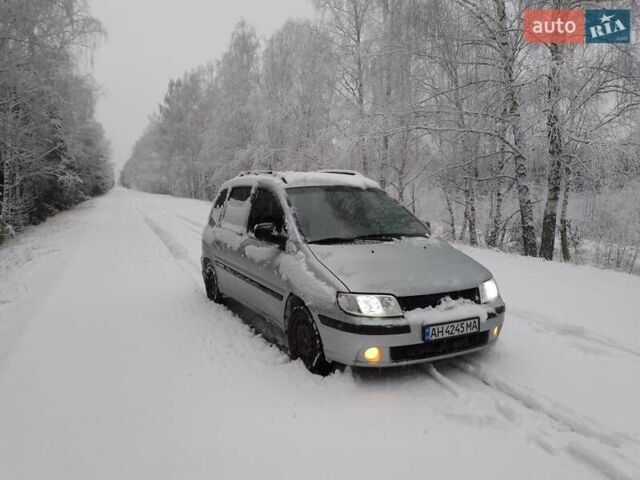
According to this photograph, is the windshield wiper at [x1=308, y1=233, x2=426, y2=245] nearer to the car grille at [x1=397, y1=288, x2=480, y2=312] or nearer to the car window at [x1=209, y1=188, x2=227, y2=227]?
the car grille at [x1=397, y1=288, x2=480, y2=312]

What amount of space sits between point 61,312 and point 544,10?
10228 mm

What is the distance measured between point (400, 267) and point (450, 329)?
0.64 m

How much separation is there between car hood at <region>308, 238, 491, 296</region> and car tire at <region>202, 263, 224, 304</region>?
2664mm

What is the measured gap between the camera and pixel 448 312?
11.4ft

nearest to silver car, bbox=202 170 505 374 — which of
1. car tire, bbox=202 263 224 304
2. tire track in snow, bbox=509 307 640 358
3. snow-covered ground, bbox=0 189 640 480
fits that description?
snow-covered ground, bbox=0 189 640 480

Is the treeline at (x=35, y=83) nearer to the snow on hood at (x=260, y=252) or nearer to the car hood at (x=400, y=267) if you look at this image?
the snow on hood at (x=260, y=252)

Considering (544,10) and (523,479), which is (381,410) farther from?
(544,10)

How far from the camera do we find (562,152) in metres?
9.14

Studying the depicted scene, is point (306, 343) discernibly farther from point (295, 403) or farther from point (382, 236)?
point (382, 236)

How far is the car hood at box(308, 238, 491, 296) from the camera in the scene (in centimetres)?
347

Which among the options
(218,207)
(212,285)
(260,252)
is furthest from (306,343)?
(218,207)

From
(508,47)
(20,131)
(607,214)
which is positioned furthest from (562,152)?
(20,131)

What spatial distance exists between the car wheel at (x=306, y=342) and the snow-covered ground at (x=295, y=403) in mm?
114

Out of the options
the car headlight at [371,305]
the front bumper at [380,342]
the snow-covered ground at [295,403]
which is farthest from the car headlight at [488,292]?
the car headlight at [371,305]
